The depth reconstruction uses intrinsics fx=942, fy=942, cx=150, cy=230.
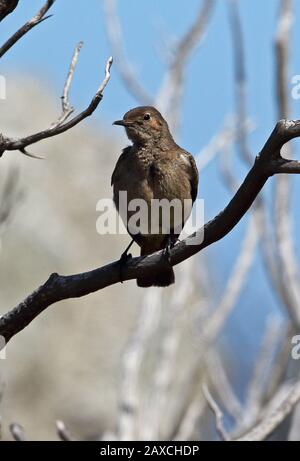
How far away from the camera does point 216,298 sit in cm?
1013

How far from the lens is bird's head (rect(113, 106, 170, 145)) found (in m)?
5.57

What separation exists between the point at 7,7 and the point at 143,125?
2.01 meters

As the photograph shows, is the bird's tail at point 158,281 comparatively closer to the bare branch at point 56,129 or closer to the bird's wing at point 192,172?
the bird's wing at point 192,172

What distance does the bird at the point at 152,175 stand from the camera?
17.3 feet

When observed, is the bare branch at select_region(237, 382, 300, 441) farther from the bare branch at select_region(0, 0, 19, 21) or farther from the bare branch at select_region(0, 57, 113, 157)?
the bare branch at select_region(0, 0, 19, 21)

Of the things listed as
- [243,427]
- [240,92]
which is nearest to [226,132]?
[240,92]

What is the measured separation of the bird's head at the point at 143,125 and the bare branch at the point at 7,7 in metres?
1.85

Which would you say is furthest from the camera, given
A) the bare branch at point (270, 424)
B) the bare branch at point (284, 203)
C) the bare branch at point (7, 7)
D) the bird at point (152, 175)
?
the bare branch at point (284, 203)

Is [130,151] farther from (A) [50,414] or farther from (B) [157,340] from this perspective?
(A) [50,414]

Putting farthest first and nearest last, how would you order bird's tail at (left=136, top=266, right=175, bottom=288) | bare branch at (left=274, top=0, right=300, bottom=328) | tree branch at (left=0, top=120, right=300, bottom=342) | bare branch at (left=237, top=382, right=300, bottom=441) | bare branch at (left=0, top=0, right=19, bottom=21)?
1. bare branch at (left=274, top=0, right=300, bottom=328)
2. bird's tail at (left=136, top=266, right=175, bottom=288)
3. bare branch at (left=237, top=382, right=300, bottom=441)
4. bare branch at (left=0, top=0, right=19, bottom=21)
5. tree branch at (left=0, top=120, right=300, bottom=342)

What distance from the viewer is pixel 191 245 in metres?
3.79

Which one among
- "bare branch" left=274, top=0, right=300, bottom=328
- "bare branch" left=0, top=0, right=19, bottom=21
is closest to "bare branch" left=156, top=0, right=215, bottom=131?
"bare branch" left=274, top=0, right=300, bottom=328

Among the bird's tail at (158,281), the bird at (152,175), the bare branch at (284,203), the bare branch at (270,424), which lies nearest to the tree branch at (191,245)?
the bird's tail at (158,281)

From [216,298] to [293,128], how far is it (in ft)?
22.3
